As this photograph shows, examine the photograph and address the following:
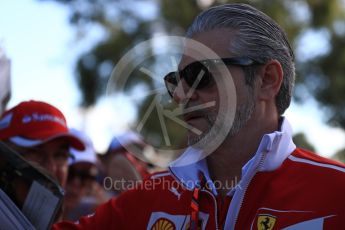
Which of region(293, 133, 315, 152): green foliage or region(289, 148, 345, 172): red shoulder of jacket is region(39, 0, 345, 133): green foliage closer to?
region(293, 133, 315, 152): green foliage

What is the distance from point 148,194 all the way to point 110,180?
7.77ft

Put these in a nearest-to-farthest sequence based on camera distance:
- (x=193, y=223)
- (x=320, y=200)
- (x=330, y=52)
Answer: (x=320, y=200) < (x=193, y=223) < (x=330, y=52)

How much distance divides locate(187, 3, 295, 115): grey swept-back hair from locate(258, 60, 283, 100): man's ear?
3 centimetres

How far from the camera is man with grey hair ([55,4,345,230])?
8.66 ft

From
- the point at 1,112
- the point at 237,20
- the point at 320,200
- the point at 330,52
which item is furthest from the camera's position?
the point at 330,52

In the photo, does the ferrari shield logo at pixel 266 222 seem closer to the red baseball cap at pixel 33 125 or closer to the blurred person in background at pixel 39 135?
the blurred person in background at pixel 39 135

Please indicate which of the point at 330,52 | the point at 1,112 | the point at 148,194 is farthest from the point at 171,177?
the point at 330,52

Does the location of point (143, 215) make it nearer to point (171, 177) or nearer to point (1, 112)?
point (171, 177)

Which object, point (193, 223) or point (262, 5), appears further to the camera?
point (262, 5)

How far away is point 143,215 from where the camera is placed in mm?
2953

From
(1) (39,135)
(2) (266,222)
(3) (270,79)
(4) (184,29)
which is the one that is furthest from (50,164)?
(4) (184,29)

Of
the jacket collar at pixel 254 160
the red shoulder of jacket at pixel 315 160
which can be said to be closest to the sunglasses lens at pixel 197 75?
the jacket collar at pixel 254 160

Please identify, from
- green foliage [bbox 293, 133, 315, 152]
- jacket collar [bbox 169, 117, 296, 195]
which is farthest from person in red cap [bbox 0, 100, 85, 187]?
green foliage [bbox 293, 133, 315, 152]

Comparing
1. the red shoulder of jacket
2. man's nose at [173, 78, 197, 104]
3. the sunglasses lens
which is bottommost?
the red shoulder of jacket
